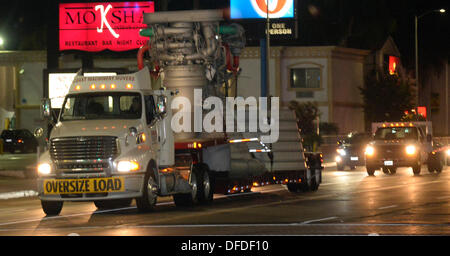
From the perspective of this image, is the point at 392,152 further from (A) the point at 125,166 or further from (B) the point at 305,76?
(B) the point at 305,76

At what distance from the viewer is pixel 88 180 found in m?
20.0

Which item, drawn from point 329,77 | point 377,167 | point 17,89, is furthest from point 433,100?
point 377,167

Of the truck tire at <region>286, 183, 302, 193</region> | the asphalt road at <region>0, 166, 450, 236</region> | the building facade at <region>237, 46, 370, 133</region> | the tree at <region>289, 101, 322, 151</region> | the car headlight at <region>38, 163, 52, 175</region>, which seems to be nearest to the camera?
the asphalt road at <region>0, 166, 450, 236</region>

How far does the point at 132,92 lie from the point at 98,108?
0.80 meters

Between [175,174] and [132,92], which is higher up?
[132,92]

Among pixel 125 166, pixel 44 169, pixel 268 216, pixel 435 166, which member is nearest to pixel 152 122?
pixel 125 166

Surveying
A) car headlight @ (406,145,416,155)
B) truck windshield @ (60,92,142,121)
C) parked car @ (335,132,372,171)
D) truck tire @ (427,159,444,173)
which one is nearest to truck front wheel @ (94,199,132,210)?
truck windshield @ (60,92,142,121)

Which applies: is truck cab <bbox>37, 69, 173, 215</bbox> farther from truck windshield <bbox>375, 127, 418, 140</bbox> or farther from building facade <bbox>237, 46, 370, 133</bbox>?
building facade <bbox>237, 46, 370, 133</bbox>

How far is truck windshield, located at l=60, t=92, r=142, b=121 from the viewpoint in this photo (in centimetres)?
2116

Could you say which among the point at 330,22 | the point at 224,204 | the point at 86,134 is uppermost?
the point at 330,22

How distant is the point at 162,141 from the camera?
21797 millimetres

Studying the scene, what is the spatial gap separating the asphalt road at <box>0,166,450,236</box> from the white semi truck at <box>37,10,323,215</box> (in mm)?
523

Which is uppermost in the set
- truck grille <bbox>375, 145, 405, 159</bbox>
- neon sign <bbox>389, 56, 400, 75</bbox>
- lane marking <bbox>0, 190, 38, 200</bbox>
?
neon sign <bbox>389, 56, 400, 75</bbox>
